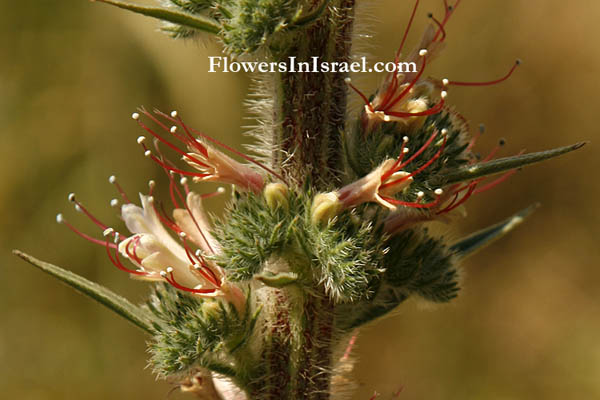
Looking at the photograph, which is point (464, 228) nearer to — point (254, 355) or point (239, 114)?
point (239, 114)

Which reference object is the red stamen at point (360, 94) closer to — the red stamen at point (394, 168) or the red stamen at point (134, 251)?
the red stamen at point (394, 168)

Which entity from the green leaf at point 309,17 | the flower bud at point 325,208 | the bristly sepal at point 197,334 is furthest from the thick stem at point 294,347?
the green leaf at point 309,17

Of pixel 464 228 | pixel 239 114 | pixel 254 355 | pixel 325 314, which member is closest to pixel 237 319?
pixel 254 355

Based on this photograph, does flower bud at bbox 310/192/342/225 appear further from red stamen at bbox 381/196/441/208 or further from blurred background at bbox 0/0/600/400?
blurred background at bbox 0/0/600/400

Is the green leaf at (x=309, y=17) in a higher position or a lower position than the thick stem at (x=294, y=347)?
higher

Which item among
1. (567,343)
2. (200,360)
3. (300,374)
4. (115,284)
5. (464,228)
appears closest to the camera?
(200,360)
